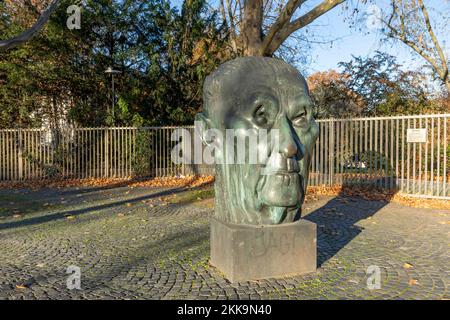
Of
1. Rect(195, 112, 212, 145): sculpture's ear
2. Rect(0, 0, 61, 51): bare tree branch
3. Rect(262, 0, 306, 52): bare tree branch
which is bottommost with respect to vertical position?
Rect(195, 112, 212, 145): sculpture's ear

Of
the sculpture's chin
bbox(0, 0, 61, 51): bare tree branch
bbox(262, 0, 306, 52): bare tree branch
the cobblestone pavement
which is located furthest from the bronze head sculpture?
bbox(0, 0, 61, 51): bare tree branch

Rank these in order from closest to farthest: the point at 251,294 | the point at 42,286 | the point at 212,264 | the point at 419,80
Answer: the point at 251,294 → the point at 42,286 → the point at 212,264 → the point at 419,80

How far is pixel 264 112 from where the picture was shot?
3.96 meters

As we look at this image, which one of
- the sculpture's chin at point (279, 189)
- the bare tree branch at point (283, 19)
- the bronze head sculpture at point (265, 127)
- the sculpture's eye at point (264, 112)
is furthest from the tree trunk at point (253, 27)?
the sculpture's chin at point (279, 189)

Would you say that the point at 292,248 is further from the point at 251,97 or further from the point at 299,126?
the point at 251,97

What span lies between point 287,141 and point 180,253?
8.27ft

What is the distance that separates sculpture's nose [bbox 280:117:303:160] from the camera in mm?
3887

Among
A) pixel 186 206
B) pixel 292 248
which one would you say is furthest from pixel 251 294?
pixel 186 206

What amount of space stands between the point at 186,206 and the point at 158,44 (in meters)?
11.1

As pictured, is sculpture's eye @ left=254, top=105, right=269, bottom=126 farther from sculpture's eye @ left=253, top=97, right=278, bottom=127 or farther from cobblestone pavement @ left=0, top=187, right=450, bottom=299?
cobblestone pavement @ left=0, top=187, right=450, bottom=299

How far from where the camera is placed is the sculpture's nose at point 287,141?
3.89 meters

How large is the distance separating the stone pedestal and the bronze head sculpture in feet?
0.49

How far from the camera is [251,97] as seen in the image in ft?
13.0

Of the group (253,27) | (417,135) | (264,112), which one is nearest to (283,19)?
(253,27)
